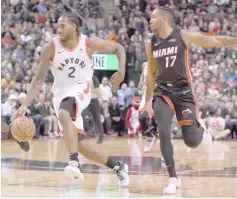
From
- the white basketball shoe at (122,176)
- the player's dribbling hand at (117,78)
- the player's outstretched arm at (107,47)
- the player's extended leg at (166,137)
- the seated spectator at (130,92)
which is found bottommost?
the white basketball shoe at (122,176)

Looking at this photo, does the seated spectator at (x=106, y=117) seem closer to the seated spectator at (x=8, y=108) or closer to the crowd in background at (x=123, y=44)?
the crowd in background at (x=123, y=44)

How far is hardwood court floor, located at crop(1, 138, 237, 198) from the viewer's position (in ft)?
25.0

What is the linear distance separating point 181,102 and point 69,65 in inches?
54.8

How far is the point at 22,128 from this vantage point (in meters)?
8.57

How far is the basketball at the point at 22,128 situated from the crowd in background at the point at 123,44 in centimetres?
807

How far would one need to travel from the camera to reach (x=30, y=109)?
18312mm

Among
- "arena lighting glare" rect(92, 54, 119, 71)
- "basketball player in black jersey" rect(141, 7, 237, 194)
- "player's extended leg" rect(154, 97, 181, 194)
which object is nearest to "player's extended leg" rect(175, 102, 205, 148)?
"basketball player in black jersey" rect(141, 7, 237, 194)

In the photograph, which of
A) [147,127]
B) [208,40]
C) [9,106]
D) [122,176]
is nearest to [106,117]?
[9,106]

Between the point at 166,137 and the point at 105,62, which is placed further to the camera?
the point at 105,62

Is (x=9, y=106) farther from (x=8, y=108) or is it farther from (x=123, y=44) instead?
(x=123, y=44)

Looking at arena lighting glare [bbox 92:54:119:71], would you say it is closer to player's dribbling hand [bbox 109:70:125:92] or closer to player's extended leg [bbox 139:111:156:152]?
player's extended leg [bbox 139:111:156:152]

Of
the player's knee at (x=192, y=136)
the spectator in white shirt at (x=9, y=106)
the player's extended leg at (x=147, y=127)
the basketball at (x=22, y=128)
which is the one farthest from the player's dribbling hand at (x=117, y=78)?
the spectator in white shirt at (x=9, y=106)

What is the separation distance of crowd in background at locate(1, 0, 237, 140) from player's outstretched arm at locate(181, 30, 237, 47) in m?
9.02

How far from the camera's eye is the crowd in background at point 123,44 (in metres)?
18.5
